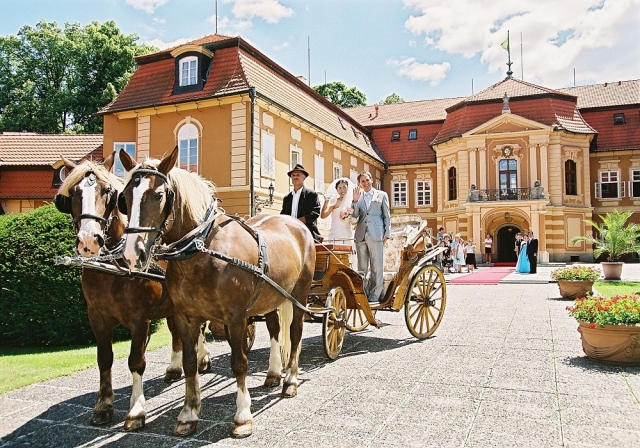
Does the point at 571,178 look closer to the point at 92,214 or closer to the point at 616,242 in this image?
the point at 616,242

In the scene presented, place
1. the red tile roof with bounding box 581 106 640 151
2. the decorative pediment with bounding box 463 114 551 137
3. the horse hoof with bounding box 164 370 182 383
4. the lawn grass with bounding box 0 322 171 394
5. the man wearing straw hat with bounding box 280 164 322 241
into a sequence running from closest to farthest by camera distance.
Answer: the horse hoof with bounding box 164 370 182 383 → the lawn grass with bounding box 0 322 171 394 → the man wearing straw hat with bounding box 280 164 322 241 → the decorative pediment with bounding box 463 114 551 137 → the red tile roof with bounding box 581 106 640 151

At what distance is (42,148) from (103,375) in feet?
93.2

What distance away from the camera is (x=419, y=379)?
17.6 ft

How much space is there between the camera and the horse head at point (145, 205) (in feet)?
11.3

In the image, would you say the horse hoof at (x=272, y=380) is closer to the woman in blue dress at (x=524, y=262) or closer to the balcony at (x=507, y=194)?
the woman in blue dress at (x=524, y=262)

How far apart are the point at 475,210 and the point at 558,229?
16.1 ft

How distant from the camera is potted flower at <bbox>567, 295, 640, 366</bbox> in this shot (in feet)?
18.8

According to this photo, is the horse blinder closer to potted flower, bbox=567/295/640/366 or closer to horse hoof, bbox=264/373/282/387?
horse hoof, bbox=264/373/282/387

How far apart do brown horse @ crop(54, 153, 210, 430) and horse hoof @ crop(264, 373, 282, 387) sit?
146 cm

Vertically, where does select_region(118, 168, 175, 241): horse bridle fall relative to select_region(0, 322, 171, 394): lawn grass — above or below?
above

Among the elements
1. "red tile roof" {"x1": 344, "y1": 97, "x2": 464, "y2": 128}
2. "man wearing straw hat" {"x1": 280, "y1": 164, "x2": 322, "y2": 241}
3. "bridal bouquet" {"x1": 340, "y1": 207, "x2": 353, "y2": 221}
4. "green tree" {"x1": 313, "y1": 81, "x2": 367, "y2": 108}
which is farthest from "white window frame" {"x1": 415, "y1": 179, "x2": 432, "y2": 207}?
"man wearing straw hat" {"x1": 280, "y1": 164, "x2": 322, "y2": 241}

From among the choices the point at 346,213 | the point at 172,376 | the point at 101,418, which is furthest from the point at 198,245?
the point at 346,213

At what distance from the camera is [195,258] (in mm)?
3916

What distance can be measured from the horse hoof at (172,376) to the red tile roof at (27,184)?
24497 millimetres
